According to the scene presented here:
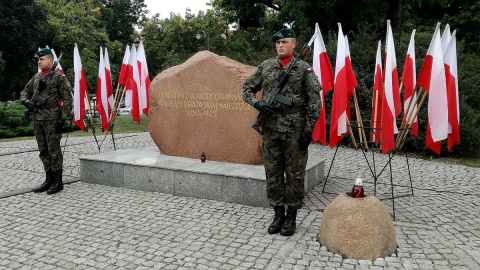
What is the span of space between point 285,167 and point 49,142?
369 centimetres

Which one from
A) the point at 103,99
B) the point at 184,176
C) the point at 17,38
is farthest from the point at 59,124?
the point at 17,38

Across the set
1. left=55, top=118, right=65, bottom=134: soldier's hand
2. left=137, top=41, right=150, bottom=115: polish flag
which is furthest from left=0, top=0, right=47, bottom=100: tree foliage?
left=55, top=118, right=65, bottom=134: soldier's hand

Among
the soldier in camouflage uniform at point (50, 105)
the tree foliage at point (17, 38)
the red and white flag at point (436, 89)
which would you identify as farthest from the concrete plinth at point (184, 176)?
the tree foliage at point (17, 38)

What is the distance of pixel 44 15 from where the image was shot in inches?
1088

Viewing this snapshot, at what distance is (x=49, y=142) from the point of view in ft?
20.2

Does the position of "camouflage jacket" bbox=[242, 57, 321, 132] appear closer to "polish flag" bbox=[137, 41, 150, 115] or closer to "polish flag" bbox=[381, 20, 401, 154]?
"polish flag" bbox=[381, 20, 401, 154]

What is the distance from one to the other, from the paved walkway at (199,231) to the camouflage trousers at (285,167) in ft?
1.33

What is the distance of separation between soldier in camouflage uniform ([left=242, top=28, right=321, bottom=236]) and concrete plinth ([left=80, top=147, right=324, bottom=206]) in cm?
83

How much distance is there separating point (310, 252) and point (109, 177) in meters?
3.84

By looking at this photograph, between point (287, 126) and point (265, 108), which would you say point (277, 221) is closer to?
point (287, 126)

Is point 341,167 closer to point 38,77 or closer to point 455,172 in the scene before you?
point 455,172

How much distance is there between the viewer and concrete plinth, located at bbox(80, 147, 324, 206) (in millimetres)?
5578

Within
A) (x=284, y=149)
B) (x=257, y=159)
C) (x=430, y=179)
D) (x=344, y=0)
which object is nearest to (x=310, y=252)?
(x=284, y=149)

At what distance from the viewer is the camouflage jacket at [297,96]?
14.3 feet
